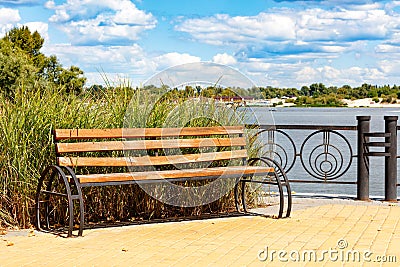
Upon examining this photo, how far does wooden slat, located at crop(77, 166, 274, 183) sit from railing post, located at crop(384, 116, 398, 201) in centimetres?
235

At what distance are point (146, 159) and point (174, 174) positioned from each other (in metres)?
0.42

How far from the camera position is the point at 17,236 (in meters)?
6.67

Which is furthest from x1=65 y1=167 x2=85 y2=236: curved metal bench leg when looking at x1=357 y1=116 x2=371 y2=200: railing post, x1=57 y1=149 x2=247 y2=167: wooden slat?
x1=357 y1=116 x2=371 y2=200: railing post

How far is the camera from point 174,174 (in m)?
7.10

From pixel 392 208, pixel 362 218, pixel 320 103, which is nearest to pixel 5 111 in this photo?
pixel 362 218

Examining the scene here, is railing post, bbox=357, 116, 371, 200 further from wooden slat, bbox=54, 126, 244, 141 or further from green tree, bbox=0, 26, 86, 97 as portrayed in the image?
green tree, bbox=0, 26, 86, 97

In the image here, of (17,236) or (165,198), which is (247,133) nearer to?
(165,198)

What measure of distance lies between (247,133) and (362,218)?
170 cm

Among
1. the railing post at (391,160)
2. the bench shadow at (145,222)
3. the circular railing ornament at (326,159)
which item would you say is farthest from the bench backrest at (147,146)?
the railing post at (391,160)

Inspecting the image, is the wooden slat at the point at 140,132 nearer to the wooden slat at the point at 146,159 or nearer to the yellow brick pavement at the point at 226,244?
the wooden slat at the point at 146,159

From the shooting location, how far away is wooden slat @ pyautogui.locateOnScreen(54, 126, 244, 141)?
694 cm

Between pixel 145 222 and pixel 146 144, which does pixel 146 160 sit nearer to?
pixel 146 144

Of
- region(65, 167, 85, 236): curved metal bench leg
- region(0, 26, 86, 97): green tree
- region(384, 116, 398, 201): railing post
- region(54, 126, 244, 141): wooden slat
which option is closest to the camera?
region(65, 167, 85, 236): curved metal bench leg

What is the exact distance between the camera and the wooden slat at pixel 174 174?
21.7ft
